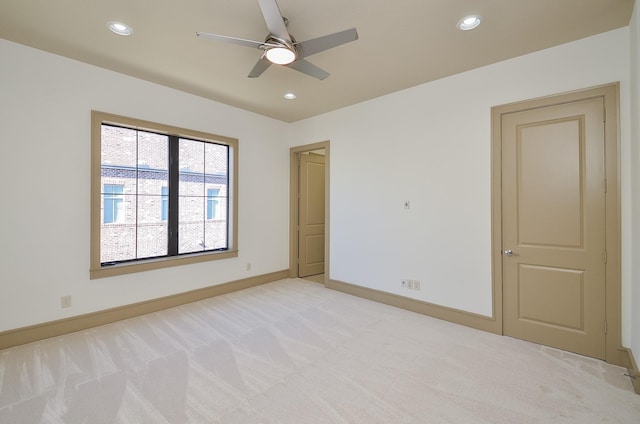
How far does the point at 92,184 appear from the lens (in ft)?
10.5

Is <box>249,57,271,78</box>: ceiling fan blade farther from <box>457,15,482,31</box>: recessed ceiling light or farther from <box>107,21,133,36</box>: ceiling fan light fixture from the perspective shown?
<box>457,15,482,31</box>: recessed ceiling light

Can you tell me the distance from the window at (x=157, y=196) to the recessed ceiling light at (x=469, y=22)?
3.35 meters

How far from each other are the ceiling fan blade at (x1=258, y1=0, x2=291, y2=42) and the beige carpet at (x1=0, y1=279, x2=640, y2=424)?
2622 millimetres

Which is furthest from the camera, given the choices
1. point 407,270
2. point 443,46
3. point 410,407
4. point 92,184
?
point 407,270

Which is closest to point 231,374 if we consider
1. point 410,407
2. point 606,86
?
point 410,407

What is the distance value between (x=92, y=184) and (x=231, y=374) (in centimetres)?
259

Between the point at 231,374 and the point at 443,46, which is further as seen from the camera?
the point at 443,46

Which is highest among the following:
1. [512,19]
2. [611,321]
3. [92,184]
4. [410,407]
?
[512,19]

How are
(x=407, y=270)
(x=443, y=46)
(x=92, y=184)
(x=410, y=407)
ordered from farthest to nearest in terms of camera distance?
(x=407, y=270)
(x=92, y=184)
(x=443, y=46)
(x=410, y=407)

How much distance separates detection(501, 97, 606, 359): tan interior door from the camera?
8.52 feet

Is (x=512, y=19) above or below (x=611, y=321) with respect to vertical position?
above

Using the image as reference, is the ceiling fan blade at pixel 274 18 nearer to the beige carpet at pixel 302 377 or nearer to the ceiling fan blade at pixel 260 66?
the ceiling fan blade at pixel 260 66

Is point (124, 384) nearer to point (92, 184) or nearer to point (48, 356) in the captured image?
point (48, 356)

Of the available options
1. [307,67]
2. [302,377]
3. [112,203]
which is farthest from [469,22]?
[112,203]
